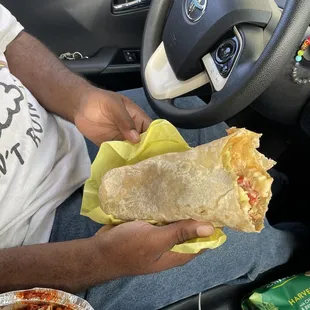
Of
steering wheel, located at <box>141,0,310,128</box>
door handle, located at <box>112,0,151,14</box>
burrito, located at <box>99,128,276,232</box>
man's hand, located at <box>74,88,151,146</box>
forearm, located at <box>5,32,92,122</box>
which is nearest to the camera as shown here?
burrito, located at <box>99,128,276,232</box>

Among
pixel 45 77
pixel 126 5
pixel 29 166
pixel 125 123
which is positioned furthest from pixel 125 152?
pixel 126 5

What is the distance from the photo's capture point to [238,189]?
760 mm

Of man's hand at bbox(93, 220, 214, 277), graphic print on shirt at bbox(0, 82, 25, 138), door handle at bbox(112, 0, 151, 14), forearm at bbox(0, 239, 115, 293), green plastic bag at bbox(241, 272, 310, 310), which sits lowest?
green plastic bag at bbox(241, 272, 310, 310)

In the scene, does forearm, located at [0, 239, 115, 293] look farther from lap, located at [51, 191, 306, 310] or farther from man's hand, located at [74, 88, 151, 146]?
man's hand, located at [74, 88, 151, 146]

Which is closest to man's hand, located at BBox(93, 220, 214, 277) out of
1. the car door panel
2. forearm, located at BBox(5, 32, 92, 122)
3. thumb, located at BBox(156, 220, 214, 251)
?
thumb, located at BBox(156, 220, 214, 251)

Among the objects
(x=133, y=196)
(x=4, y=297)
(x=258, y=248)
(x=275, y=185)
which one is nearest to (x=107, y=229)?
(x=133, y=196)

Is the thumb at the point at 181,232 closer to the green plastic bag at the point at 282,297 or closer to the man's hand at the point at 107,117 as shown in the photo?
the man's hand at the point at 107,117

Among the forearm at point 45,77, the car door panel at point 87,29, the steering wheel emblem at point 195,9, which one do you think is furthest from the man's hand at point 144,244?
the car door panel at point 87,29

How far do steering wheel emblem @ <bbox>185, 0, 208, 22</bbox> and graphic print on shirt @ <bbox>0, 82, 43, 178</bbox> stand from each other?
0.38 meters

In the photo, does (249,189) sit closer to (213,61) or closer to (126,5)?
(213,61)

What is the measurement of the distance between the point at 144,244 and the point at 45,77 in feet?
1.69

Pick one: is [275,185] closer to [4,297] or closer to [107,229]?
[107,229]

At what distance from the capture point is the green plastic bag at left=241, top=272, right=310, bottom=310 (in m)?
1.12

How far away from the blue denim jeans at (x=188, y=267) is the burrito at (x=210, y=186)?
0.19 m
